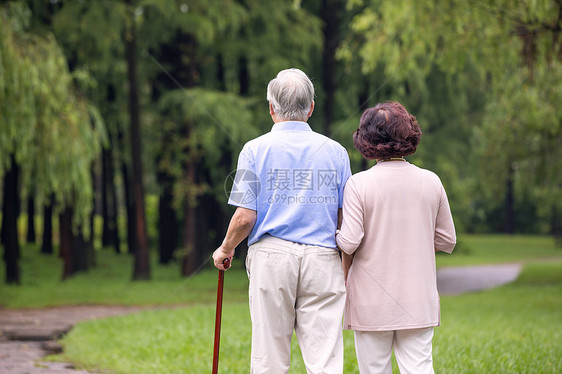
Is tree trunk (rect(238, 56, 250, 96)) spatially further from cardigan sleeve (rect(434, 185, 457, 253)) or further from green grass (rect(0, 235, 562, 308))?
cardigan sleeve (rect(434, 185, 457, 253))

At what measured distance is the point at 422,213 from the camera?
11.3ft

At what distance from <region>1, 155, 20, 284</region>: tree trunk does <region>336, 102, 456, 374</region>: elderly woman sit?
1353 cm

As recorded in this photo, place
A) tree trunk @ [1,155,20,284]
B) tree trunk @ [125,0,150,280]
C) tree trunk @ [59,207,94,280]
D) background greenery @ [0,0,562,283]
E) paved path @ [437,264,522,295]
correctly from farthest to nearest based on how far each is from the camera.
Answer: paved path @ [437,264,522,295], tree trunk @ [59,207,94,280], tree trunk @ [125,0,150,280], tree trunk @ [1,155,20,284], background greenery @ [0,0,562,283]

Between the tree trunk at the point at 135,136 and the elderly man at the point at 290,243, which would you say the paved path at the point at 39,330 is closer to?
the elderly man at the point at 290,243

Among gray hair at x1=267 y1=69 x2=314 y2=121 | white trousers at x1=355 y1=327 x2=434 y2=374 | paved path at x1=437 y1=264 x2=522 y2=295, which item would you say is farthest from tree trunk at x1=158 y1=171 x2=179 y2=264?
white trousers at x1=355 y1=327 x2=434 y2=374

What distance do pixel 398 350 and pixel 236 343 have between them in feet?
12.3

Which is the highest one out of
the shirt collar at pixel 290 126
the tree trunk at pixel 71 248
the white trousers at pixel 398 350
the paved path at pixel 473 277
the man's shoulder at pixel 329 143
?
the shirt collar at pixel 290 126

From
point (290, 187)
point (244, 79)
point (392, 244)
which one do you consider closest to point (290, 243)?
point (290, 187)

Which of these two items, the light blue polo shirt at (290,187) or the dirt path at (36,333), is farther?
the dirt path at (36,333)

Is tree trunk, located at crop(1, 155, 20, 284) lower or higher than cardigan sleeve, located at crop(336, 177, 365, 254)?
lower

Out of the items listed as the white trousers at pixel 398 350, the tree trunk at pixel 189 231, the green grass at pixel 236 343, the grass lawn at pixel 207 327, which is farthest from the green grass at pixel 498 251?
the white trousers at pixel 398 350

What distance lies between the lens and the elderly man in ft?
11.2

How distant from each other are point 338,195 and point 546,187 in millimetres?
17289

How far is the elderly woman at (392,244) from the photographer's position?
340 centimetres
